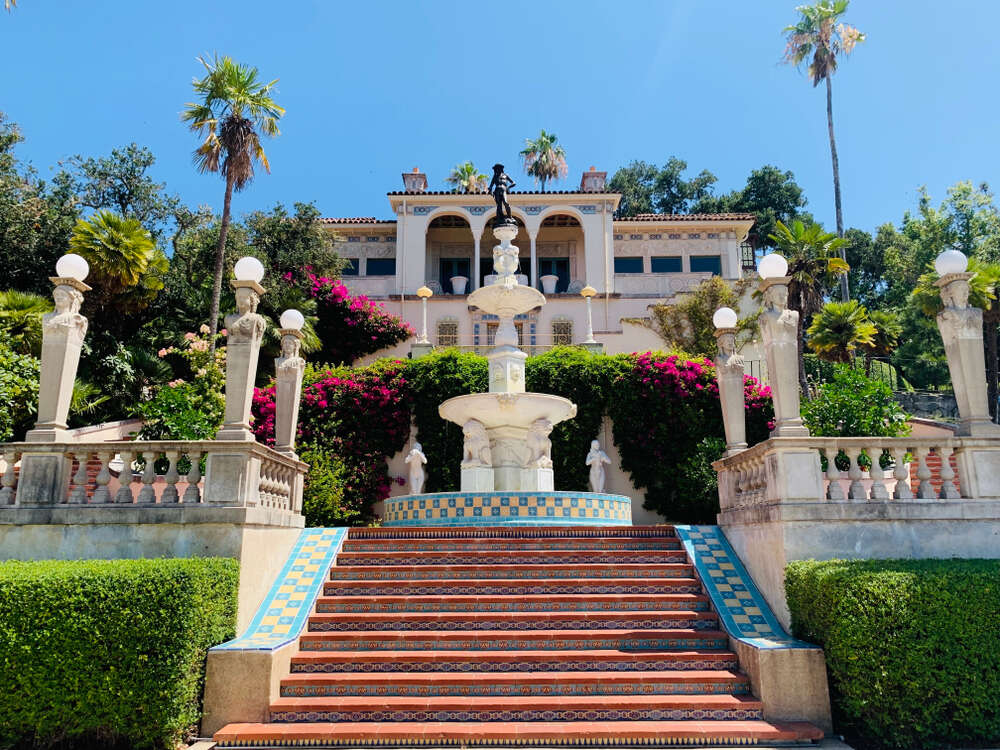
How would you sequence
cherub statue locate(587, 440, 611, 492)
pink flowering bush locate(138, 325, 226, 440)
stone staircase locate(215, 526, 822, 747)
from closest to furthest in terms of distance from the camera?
1. stone staircase locate(215, 526, 822, 747)
2. pink flowering bush locate(138, 325, 226, 440)
3. cherub statue locate(587, 440, 611, 492)

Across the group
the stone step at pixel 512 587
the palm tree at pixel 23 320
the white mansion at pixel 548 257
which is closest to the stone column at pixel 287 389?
the stone step at pixel 512 587

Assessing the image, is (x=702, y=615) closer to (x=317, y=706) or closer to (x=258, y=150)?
(x=317, y=706)

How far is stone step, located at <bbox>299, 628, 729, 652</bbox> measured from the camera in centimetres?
740

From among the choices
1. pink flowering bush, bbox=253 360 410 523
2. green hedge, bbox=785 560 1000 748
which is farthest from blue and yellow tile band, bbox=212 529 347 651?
pink flowering bush, bbox=253 360 410 523

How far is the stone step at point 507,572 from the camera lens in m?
8.66

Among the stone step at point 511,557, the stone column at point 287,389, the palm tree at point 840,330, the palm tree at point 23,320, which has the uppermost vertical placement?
the palm tree at point 840,330

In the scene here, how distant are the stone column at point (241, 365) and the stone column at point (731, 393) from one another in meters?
A: 6.89

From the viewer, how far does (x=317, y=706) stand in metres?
6.48

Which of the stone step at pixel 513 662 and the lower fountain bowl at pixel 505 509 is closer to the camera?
the stone step at pixel 513 662

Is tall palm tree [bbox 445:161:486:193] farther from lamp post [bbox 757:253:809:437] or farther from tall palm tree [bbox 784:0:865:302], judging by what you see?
lamp post [bbox 757:253:809:437]

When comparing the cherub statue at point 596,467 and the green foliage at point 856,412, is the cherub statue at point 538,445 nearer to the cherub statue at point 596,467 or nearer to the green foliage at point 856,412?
the cherub statue at point 596,467

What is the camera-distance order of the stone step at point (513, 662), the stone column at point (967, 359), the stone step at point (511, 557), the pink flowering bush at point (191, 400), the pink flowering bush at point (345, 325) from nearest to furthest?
the stone step at point (513, 662)
the stone column at point (967, 359)
the stone step at point (511, 557)
the pink flowering bush at point (191, 400)
the pink flowering bush at point (345, 325)

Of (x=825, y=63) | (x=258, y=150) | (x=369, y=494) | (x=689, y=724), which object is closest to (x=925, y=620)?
(x=689, y=724)

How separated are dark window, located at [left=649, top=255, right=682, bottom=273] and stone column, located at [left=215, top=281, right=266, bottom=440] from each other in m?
27.4
